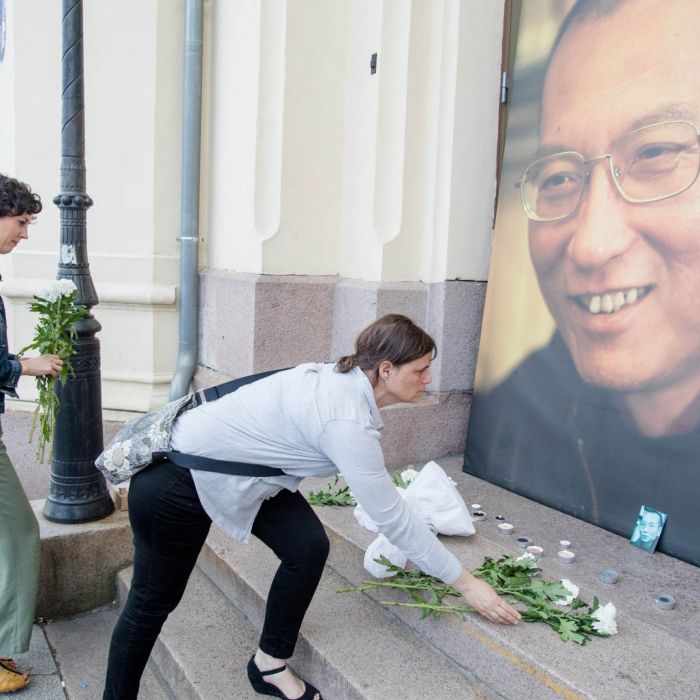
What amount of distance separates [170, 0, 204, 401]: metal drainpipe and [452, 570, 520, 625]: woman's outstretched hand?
136 inches

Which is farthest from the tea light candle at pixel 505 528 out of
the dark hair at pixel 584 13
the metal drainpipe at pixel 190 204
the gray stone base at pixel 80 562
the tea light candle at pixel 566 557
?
the metal drainpipe at pixel 190 204

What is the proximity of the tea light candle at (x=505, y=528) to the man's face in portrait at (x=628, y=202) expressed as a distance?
32.5 inches

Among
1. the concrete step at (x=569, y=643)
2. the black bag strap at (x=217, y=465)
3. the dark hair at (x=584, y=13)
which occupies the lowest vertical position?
the concrete step at (x=569, y=643)

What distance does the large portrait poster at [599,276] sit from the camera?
11.2 ft

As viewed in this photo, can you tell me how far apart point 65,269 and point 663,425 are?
2.90 m

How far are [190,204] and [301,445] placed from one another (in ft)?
11.5

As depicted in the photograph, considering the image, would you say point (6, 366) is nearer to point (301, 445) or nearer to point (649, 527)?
point (301, 445)

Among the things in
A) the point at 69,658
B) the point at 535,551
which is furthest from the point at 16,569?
the point at 535,551

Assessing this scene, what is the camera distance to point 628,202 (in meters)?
3.67

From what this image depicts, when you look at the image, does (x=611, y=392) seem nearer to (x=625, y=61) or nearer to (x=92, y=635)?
(x=625, y=61)

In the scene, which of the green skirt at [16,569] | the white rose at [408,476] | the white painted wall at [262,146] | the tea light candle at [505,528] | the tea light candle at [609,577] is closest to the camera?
the tea light candle at [609,577]

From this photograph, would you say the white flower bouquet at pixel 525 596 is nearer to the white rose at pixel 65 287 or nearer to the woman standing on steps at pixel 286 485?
the woman standing on steps at pixel 286 485

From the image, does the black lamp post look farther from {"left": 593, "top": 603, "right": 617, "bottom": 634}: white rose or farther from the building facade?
{"left": 593, "top": 603, "right": 617, "bottom": 634}: white rose

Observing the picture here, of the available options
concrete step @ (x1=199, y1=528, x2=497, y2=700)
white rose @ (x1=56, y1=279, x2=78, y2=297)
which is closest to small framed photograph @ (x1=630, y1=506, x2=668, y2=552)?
concrete step @ (x1=199, y1=528, x2=497, y2=700)
